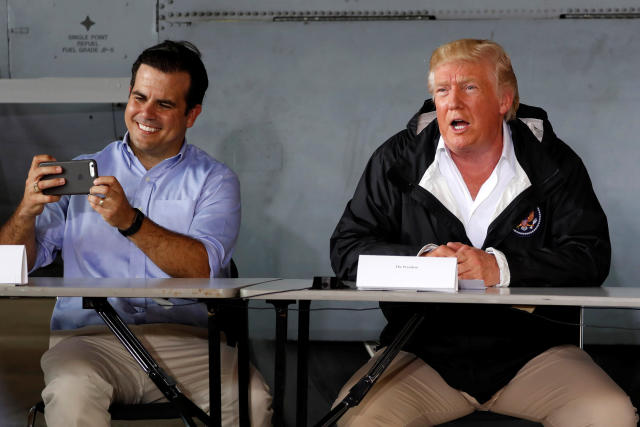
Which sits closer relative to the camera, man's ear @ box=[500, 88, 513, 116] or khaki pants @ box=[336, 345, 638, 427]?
khaki pants @ box=[336, 345, 638, 427]

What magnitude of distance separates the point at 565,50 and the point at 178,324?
2820 mm

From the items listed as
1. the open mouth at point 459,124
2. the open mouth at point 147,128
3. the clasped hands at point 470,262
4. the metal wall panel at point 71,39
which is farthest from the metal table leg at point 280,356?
the metal wall panel at point 71,39

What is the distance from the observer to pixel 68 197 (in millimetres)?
2967

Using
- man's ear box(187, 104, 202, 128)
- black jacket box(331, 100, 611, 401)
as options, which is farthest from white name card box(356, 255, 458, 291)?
man's ear box(187, 104, 202, 128)

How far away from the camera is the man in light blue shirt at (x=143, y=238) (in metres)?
2.45

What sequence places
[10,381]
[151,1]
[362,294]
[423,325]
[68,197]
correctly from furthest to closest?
[151,1] < [10,381] < [68,197] < [423,325] < [362,294]

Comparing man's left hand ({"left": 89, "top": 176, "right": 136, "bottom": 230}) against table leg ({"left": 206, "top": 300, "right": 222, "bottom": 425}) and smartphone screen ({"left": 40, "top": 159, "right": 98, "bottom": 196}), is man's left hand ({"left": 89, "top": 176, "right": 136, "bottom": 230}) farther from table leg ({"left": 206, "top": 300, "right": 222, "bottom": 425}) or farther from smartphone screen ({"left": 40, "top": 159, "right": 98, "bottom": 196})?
table leg ({"left": 206, "top": 300, "right": 222, "bottom": 425})

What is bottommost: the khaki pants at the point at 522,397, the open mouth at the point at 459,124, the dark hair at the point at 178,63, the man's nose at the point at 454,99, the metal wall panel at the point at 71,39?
the khaki pants at the point at 522,397

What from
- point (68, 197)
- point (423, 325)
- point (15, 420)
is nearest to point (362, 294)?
point (423, 325)

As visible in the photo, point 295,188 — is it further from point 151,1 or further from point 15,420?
point 15,420

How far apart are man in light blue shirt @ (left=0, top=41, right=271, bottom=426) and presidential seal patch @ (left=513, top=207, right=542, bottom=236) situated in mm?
1005

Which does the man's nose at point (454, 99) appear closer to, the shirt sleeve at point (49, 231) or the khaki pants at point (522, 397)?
the khaki pants at point (522, 397)

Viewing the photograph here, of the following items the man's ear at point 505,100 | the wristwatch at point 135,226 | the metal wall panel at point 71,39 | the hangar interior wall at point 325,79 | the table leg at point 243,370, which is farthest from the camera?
the metal wall panel at point 71,39

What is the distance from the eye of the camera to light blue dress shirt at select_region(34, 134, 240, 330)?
2.79 metres
